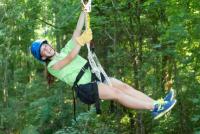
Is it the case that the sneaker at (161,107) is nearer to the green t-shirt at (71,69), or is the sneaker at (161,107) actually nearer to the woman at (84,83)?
the woman at (84,83)

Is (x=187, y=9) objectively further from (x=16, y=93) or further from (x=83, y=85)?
(x=16, y=93)

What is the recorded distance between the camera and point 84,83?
4883 millimetres

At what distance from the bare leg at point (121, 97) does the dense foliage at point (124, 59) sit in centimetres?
115

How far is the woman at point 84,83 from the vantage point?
4785 millimetres

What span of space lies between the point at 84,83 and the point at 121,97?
1.47 feet

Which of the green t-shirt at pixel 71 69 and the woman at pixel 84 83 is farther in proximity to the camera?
the green t-shirt at pixel 71 69

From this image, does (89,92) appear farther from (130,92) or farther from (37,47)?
(37,47)

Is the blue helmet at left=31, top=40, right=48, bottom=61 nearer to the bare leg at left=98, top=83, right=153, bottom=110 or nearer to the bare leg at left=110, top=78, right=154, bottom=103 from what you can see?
the bare leg at left=98, top=83, right=153, bottom=110

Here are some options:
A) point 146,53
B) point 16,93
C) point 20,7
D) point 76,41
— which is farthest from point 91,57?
point 16,93

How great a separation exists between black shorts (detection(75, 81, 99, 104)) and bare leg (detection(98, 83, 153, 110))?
58 millimetres

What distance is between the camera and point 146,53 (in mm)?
8633

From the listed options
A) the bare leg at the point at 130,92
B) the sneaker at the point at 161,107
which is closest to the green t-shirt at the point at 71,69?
the bare leg at the point at 130,92

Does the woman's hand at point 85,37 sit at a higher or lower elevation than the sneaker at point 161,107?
higher

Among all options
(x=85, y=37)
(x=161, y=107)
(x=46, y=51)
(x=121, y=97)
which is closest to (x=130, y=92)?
(x=121, y=97)
